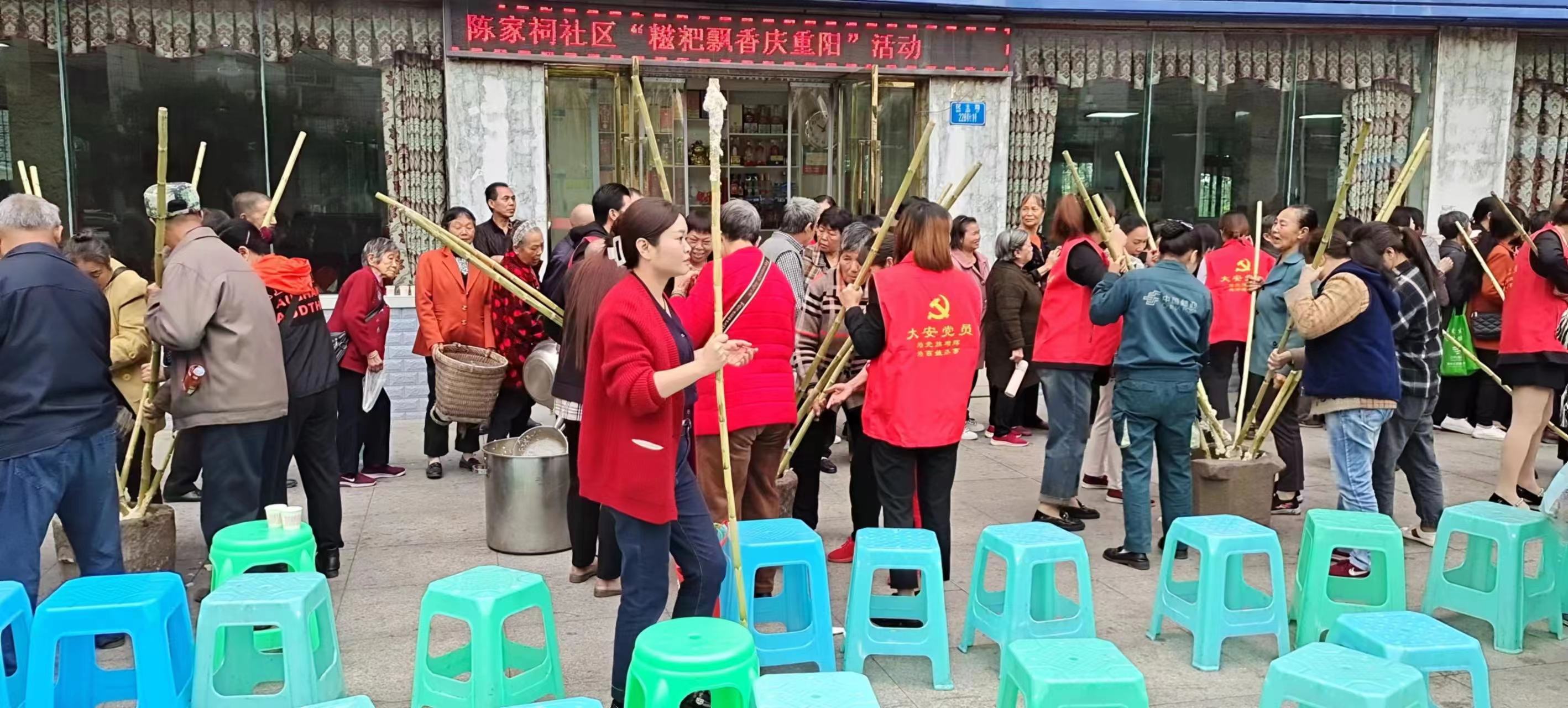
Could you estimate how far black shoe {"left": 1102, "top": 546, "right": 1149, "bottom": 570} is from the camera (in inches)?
219

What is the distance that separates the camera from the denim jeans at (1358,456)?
5.35m

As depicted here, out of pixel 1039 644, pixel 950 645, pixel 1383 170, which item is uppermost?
pixel 1383 170

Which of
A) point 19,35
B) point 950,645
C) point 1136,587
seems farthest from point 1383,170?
point 19,35

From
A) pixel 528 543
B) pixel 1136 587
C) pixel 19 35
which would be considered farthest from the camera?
pixel 19 35

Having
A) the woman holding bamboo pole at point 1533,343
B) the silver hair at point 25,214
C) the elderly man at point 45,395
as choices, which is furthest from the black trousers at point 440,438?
the woman holding bamboo pole at point 1533,343

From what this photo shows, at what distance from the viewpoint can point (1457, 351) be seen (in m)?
8.35

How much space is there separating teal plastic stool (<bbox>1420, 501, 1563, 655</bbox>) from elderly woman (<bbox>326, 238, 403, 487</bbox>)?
18.4ft

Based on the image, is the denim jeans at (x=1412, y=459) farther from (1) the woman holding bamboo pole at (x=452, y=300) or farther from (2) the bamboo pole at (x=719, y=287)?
(1) the woman holding bamboo pole at (x=452, y=300)

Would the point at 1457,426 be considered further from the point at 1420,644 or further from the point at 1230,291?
the point at 1420,644

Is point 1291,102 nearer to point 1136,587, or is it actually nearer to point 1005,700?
point 1136,587

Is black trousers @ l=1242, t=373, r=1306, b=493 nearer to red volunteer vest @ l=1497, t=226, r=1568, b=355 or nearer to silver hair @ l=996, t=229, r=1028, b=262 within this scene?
red volunteer vest @ l=1497, t=226, r=1568, b=355

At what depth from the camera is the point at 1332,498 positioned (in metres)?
6.94

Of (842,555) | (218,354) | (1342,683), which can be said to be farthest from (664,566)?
(218,354)

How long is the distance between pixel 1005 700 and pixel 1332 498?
437 cm
